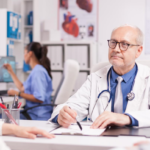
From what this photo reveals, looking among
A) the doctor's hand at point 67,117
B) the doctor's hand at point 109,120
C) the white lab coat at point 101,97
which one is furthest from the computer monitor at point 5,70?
the doctor's hand at point 109,120

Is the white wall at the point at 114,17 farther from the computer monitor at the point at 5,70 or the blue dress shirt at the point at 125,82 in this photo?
the blue dress shirt at the point at 125,82

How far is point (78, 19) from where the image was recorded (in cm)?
515

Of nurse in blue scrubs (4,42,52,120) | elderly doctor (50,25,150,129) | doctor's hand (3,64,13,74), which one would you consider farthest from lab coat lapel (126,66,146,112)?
doctor's hand (3,64,13,74)

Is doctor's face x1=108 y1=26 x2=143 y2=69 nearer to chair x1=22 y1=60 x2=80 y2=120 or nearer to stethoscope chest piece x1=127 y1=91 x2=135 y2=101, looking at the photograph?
stethoscope chest piece x1=127 y1=91 x2=135 y2=101

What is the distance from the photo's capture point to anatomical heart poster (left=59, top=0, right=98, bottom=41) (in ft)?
16.6

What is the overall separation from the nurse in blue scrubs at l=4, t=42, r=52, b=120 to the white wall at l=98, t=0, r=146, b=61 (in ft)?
5.76

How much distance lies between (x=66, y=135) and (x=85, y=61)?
339cm

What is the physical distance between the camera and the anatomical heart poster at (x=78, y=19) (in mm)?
5059

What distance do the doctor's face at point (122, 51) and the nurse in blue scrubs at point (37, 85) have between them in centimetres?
127

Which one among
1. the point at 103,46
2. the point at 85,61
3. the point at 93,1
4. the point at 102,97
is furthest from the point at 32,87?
the point at 93,1

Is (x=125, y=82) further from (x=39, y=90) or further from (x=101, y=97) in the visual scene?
(x=39, y=90)

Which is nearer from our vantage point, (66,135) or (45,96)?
(66,135)

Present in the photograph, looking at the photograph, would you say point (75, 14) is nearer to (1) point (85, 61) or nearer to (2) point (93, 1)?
(2) point (93, 1)

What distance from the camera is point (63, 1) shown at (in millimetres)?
5223
